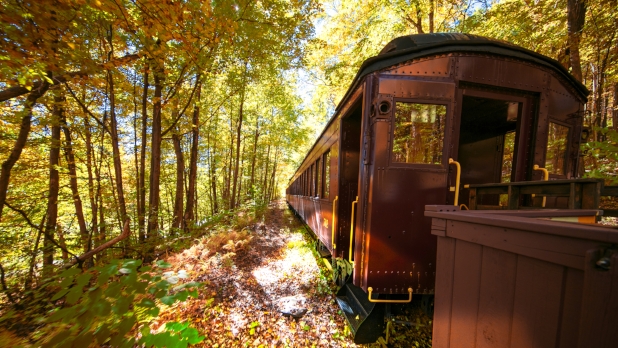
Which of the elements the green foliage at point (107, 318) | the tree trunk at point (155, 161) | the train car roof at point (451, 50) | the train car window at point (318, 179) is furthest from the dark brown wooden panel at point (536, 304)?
the tree trunk at point (155, 161)

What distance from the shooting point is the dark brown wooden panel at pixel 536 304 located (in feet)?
2.94

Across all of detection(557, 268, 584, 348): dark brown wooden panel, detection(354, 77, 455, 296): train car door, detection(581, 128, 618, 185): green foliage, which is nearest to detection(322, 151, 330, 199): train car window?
detection(354, 77, 455, 296): train car door

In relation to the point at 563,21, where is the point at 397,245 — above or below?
below

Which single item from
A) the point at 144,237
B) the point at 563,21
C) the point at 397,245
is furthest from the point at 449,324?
the point at 563,21

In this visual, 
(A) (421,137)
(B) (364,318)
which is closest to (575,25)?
(A) (421,137)

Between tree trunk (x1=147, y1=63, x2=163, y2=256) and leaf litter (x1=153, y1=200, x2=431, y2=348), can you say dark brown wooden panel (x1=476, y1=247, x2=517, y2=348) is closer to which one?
leaf litter (x1=153, y1=200, x2=431, y2=348)

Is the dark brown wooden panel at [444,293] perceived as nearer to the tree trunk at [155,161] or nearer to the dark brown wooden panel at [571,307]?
the dark brown wooden panel at [571,307]

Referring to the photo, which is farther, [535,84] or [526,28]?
[526,28]

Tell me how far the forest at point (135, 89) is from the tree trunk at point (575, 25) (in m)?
0.04

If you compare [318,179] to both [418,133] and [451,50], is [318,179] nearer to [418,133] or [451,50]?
[418,133]

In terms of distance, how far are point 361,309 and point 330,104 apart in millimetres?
12871

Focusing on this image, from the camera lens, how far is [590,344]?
764 millimetres

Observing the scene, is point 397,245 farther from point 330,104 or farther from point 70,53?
point 330,104

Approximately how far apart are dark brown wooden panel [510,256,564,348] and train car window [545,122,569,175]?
3.01m
